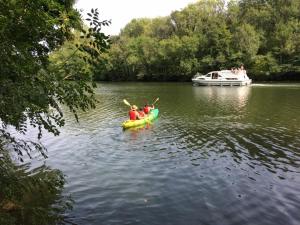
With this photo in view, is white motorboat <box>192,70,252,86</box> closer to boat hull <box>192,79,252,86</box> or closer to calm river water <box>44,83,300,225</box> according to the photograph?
boat hull <box>192,79,252,86</box>

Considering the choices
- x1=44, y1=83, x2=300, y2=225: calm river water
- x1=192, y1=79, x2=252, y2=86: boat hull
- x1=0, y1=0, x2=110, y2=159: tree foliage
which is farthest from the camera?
x1=192, y1=79, x2=252, y2=86: boat hull

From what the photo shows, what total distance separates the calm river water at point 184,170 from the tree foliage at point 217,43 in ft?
160

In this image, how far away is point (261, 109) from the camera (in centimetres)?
3222

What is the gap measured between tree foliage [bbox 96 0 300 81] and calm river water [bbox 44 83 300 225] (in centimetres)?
4880

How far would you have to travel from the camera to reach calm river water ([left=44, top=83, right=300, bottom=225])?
10695 millimetres

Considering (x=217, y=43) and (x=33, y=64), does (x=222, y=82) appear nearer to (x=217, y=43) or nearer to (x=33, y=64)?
(x=217, y=43)

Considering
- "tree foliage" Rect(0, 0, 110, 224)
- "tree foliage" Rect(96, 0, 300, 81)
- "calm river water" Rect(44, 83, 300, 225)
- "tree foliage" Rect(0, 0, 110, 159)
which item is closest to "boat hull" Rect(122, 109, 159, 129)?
"calm river water" Rect(44, 83, 300, 225)

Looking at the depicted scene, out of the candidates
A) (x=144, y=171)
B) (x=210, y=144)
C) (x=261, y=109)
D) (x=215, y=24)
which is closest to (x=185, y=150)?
(x=210, y=144)

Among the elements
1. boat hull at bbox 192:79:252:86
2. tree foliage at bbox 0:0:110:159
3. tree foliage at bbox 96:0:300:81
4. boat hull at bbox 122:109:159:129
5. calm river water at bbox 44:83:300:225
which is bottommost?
calm river water at bbox 44:83:300:225

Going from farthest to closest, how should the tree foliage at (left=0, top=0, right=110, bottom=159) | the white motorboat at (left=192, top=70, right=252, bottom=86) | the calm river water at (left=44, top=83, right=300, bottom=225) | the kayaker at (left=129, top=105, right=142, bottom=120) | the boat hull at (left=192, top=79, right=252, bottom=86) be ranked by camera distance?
the white motorboat at (left=192, top=70, right=252, bottom=86) < the boat hull at (left=192, top=79, right=252, bottom=86) < the kayaker at (left=129, top=105, right=142, bottom=120) < the calm river water at (left=44, top=83, right=300, bottom=225) < the tree foliage at (left=0, top=0, right=110, bottom=159)

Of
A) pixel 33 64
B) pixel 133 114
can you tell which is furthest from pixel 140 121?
pixel 33 64

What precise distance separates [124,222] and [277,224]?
4224 millimetres

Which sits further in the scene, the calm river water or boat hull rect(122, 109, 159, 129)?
boat hull rect(122, 109, 159, 129)

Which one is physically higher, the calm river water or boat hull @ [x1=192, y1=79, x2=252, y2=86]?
boat hull @ [x1=192, y1=79, x2=252, y2=86]
